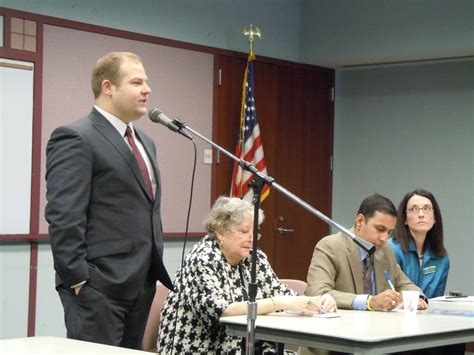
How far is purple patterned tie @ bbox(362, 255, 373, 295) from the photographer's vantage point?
14.4 ft

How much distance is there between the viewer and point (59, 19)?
5.95 metres

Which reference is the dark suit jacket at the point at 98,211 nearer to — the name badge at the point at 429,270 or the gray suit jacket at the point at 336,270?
the gray suit jacket at the point at 336,270

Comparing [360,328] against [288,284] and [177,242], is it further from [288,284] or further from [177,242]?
[177,242]

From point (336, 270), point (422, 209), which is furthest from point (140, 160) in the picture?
point (422, 209)

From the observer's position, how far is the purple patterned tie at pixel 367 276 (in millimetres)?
4398

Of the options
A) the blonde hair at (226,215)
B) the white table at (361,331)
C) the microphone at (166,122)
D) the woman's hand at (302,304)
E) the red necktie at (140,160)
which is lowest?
the white table at (361,331)

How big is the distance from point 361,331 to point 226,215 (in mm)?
881

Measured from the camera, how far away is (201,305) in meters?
3.78

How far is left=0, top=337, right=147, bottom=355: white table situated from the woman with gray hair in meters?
1.15

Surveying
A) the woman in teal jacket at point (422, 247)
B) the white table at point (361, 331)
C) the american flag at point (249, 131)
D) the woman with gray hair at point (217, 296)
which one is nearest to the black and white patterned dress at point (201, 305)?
the woman with gray hair at point (217, 296)

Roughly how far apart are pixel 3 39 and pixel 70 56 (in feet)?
1.75

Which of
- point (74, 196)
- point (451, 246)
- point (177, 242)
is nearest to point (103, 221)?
point (74, 196)

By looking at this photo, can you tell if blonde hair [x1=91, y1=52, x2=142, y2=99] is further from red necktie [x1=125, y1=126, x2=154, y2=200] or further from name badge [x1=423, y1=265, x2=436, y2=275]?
name badge [x1=423, y1=265, x2=436, y2=275]

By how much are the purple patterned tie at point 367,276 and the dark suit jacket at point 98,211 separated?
1.34 meters
